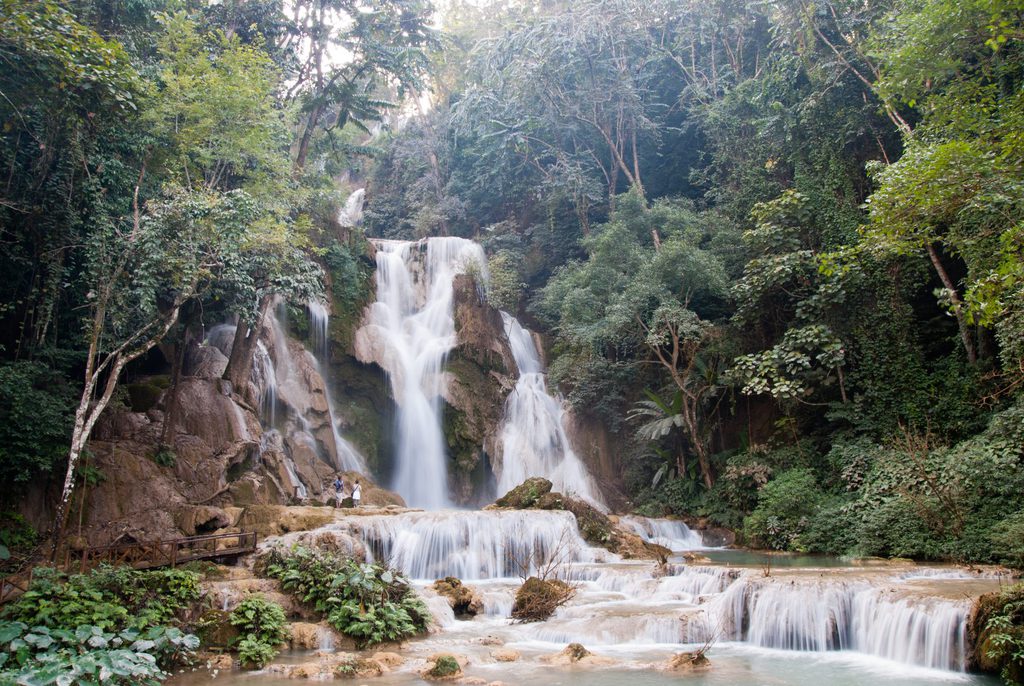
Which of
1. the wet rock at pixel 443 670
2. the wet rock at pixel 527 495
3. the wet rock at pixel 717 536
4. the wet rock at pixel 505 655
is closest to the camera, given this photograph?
the wet rock at pixel 443 670

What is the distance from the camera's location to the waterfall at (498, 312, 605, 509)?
2252 cm

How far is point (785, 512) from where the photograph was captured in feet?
50.6

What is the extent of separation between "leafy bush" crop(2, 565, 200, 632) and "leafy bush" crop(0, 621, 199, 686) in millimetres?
288

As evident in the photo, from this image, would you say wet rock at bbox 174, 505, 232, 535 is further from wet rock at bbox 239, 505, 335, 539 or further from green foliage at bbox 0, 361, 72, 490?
green foliage at bbox 0, 361, 72, 490

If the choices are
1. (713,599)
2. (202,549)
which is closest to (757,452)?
(713,599)

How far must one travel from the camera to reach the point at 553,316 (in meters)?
27.0

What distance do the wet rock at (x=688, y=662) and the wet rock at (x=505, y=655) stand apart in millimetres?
1919

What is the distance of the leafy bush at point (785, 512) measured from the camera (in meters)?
15.1

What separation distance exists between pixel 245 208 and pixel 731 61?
20.9 m

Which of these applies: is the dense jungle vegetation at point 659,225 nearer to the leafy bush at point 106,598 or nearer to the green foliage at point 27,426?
the green foliage at point 27,426

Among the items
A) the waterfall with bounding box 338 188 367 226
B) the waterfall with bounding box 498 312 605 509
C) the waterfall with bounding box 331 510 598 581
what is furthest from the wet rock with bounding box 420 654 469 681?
the waterfall with bounding box 338 188 367 226

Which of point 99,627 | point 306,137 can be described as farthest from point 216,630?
point 306,137

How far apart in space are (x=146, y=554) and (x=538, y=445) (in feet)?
45.8

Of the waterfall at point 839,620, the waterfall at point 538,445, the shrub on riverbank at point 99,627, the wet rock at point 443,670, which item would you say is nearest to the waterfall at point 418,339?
the waterfall at point 538,445
